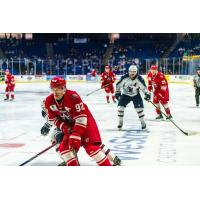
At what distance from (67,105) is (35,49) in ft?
11.1

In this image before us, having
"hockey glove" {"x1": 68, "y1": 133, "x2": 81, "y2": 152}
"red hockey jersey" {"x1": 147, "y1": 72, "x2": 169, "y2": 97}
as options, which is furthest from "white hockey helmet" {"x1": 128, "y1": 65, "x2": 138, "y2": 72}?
"hockey glove" {"x1": 68, "y1": 133, "x2": 81, "y2": 152}

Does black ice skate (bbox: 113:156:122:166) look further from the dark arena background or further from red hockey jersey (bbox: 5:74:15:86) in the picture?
red hockey jersey (bbox: 5:74:15:86)

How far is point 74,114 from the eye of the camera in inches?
152

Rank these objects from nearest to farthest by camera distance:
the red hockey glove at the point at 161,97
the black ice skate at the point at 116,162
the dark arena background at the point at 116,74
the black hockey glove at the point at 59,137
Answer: the black hockey glove at the point at 59,137
the black ice skate at the point at 116,162
the dark arena background at the point at 116,74
the red hockey glove at the point at 161,97

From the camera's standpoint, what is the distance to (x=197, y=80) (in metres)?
9.00

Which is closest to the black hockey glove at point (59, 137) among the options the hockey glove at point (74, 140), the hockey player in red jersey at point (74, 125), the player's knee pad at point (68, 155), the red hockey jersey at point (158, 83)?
the hockey player in red jersey at point (74, 125)

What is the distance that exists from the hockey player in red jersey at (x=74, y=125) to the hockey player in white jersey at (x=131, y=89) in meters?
2.35

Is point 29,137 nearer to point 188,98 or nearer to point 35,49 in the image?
point 35,49

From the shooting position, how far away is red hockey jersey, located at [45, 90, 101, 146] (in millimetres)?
3787

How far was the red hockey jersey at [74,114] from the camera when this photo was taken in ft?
12.4

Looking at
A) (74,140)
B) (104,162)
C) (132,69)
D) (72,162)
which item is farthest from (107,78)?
(74,140)

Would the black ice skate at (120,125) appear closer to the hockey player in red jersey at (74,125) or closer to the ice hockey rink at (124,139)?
the ice hockey rink at (124,139)
